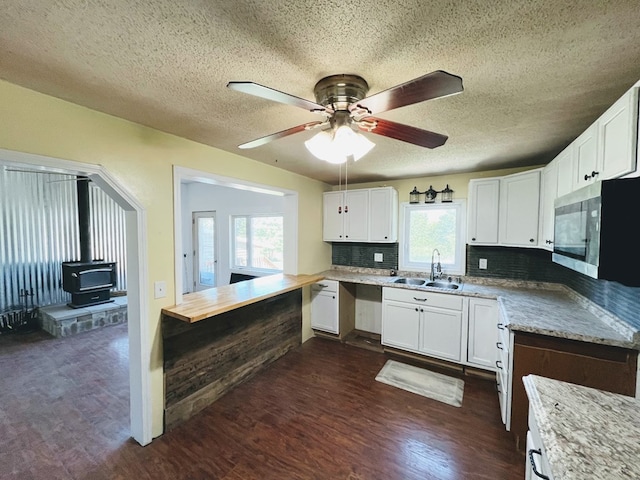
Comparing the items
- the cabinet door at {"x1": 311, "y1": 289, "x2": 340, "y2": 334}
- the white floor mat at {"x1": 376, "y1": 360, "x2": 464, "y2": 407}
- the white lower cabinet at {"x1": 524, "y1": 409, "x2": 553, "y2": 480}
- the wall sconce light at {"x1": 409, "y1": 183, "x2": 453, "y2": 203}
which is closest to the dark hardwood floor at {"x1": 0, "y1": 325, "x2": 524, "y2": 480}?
the white floor mat at {"x1": 376, "y1": 360, "x2": 464, "y2": 407}

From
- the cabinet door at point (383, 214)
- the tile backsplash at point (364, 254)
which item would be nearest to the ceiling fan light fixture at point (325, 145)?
the cabinet door at point (383, 214)

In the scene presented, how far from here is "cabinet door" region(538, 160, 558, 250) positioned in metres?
2.25

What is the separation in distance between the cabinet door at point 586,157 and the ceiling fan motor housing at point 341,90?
4.66 feet

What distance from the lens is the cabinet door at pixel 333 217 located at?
13.0 ft

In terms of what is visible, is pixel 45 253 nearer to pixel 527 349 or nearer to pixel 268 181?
pixel 268 181

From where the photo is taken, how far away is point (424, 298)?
10.2 feet

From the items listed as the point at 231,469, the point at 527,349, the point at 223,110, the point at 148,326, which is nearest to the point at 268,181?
the point at 223,110

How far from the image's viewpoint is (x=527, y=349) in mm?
1879

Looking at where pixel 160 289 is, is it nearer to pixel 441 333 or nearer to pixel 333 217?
pixel 333 217

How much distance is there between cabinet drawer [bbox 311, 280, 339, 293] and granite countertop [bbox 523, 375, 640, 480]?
2596 millimetres

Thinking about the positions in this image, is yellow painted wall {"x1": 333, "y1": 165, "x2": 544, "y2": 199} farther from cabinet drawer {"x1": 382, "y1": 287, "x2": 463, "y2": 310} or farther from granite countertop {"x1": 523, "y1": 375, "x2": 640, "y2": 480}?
granite countertop {"x1": 523, "y1": 375, "x2": 640, "y2": 480}

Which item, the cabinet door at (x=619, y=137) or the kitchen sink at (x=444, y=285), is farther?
the kitchen sink at (x=444, y=285)

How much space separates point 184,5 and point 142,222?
150 cm

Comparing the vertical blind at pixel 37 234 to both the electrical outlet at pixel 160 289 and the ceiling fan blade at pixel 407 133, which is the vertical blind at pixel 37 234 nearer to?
the electrical outlet at pixel 160 289
